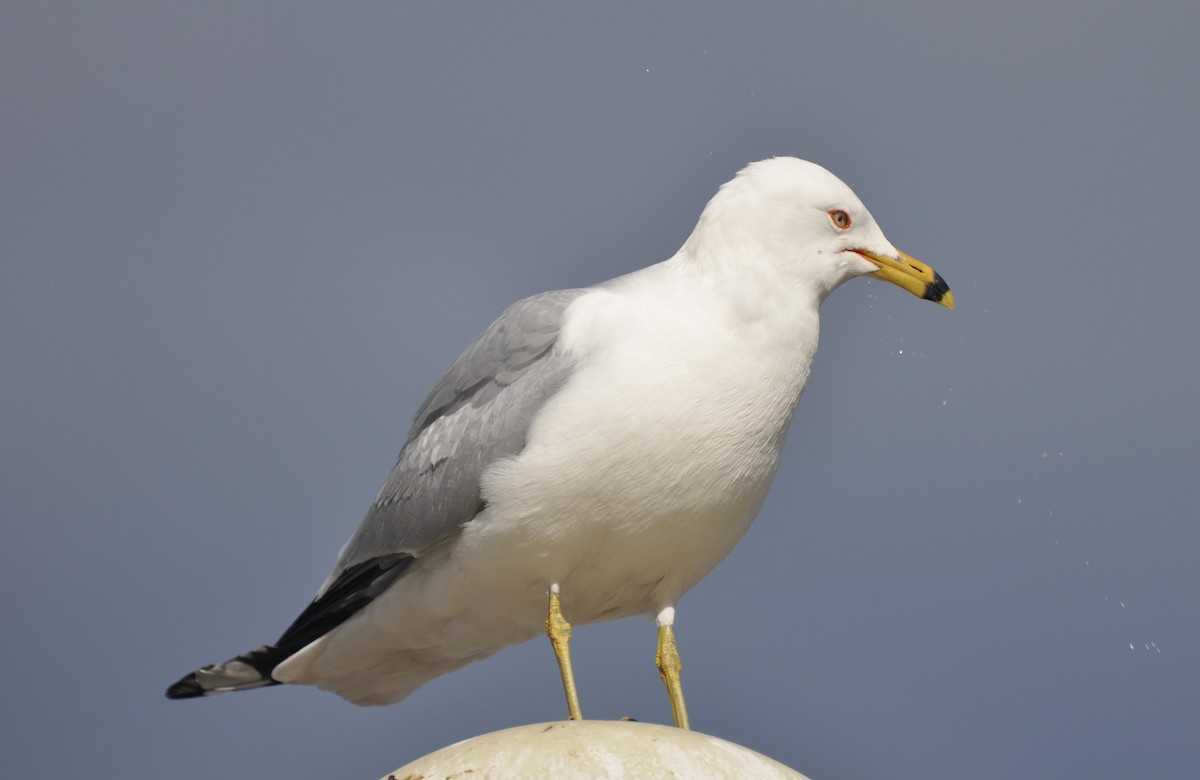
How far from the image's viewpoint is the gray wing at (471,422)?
6422 millimetres

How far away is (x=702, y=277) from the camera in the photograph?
650 cm

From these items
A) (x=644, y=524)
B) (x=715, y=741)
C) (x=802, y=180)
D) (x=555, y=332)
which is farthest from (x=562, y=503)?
(x=802, y=180)

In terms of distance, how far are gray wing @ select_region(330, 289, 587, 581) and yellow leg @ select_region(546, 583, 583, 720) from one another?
Answer: 50cm

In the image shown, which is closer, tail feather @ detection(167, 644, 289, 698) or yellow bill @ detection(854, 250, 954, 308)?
yellow bill @ detection(854, 250, 954, 308)

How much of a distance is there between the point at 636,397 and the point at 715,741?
1347 mm

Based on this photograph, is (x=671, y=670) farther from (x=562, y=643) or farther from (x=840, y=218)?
(x=840, y=218)

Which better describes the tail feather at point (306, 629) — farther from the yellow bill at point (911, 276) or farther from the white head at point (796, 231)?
the yellow bill at point (911, 276)

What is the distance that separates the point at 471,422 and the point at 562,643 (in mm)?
983

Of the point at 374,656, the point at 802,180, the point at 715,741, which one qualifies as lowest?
the point at 715,741

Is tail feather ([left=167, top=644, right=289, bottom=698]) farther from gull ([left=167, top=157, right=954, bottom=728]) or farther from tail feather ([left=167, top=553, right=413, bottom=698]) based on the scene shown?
gull ([left=167, top=157, right=954, bottom=728])

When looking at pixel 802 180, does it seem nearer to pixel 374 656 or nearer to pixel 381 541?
pixel 381 541

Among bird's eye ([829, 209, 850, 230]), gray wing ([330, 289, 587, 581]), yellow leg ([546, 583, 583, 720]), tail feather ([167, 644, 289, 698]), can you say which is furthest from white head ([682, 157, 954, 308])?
tail feather ([167, 644, 289, 698])

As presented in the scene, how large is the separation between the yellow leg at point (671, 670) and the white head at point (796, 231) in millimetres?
1549

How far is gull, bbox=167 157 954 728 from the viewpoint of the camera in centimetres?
615
